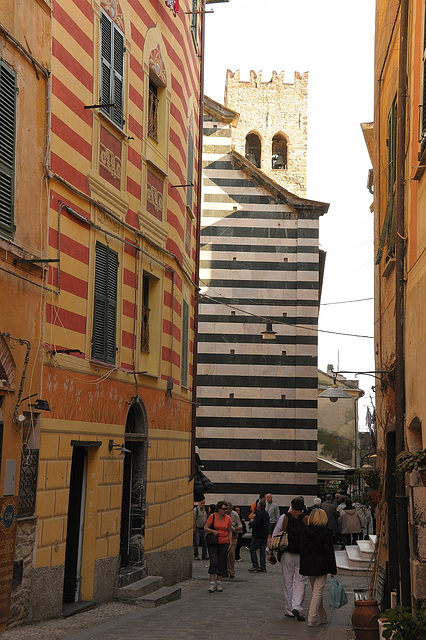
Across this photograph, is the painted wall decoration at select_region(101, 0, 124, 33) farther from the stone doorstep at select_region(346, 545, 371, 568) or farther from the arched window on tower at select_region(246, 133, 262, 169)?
the arched window on tower at select_region(246, 133, 262, 169)

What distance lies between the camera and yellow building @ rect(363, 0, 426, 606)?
28.5ft

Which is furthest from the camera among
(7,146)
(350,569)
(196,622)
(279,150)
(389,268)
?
(279,150)

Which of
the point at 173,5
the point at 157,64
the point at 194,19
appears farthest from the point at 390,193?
the point at 194,19

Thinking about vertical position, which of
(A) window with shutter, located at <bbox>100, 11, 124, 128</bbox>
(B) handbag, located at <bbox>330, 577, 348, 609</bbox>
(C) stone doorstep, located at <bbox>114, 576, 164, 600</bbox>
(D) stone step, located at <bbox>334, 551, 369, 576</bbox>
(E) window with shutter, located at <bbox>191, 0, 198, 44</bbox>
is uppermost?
(E) window with shutter, located at <bbox>191, 0, 198, 44</bbox>

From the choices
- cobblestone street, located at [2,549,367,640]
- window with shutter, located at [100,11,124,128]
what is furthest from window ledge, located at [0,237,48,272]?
cobblestone street, located at [2,549,367,640]

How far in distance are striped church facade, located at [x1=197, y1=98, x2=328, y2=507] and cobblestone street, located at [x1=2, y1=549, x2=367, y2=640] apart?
43.1 ft

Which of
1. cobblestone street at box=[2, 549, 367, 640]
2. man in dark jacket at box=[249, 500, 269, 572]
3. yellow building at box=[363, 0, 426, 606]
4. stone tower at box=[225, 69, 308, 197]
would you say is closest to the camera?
yellow building at box=[363, 0, 426, 606]

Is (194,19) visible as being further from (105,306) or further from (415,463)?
(415,463)

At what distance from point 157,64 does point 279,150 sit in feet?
107

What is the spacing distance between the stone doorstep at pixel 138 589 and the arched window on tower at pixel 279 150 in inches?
1366

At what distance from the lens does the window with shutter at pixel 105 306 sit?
11766mm

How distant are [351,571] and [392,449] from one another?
20.4 ft

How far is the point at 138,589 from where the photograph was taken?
12250mm

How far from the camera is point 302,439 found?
1085 inches
